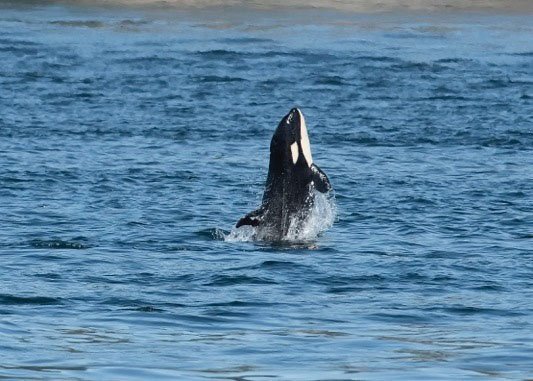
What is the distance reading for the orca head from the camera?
2162 cm

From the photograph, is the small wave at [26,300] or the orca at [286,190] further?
the orca at [286,190]

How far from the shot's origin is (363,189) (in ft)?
83.7

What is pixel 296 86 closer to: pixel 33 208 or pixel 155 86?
pixel 155 86

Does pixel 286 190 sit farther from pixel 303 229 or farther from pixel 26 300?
pixel 26 300

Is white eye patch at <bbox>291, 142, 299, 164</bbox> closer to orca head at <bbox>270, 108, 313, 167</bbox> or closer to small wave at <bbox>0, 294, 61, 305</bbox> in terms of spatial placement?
orca head at <bbox>270, 108, 313, 167</bbox>

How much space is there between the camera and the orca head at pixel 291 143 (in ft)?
70.9

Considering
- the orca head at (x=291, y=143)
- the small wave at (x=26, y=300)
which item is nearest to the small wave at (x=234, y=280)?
the small wave at (x=26, y=300)

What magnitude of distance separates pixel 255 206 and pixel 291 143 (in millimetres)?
3145

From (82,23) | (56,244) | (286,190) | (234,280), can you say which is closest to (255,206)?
(286,190)

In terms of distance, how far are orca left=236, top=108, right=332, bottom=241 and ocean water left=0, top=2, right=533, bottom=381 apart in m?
0.40

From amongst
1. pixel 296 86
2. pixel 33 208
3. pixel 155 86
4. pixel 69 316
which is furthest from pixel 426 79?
pixel 69 316

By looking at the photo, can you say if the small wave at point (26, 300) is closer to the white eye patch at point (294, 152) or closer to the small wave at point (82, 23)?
the white eye patch at point (294, 152)

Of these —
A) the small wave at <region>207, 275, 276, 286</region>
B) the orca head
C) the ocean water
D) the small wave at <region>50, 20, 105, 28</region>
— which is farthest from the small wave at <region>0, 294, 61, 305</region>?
the small wave at <region>50, 20, 105, 28</region>

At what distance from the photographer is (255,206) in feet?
81.0
